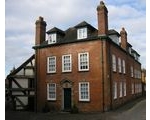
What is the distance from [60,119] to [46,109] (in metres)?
6.48

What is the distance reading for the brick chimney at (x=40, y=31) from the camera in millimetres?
22638

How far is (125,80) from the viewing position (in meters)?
26.0

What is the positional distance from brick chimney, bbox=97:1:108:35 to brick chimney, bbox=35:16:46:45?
22.0 feet

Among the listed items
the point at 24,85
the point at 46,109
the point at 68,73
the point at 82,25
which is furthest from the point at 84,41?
the point at 24,85

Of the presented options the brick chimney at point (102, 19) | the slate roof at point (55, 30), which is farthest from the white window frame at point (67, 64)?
the brick chimney at point (102, 19)

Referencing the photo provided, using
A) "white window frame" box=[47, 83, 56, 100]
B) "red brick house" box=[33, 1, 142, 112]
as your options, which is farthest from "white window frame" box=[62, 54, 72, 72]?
"white window frame" box=[47, 83, 56, 100]

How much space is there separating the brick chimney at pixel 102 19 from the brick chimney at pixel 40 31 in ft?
22.0

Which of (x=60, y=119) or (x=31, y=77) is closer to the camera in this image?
(x=60, y=119)

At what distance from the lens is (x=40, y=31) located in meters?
22.8

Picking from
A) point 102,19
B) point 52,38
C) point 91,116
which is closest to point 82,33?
point 102,19

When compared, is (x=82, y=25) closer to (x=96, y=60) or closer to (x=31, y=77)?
(x=96, y=60)

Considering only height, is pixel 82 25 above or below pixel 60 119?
above

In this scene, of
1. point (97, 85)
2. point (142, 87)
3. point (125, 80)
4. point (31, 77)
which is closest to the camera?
point (97, 85)

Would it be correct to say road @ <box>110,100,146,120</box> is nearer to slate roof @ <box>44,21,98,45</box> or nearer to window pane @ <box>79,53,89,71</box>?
window pane @ <box>79,53,89,71</box>
